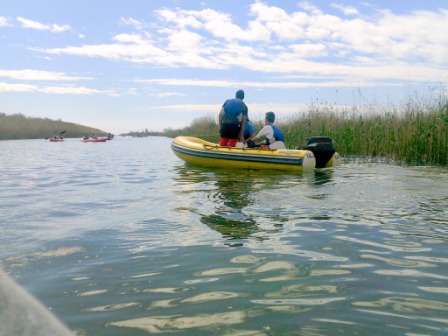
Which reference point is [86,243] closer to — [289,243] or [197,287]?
[197,287]

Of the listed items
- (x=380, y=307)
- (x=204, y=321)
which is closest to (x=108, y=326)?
(x=204, y=321)

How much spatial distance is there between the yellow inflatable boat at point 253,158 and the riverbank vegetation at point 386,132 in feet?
8.37

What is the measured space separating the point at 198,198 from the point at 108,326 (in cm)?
413

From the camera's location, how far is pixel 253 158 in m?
10.3

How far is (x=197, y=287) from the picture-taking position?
105 inches

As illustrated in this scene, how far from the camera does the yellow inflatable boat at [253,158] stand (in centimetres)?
976

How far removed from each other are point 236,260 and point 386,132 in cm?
1077

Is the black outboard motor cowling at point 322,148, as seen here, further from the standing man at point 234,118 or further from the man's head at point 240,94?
the man's head at point 240,94

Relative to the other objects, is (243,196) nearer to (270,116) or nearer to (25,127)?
(270,116)

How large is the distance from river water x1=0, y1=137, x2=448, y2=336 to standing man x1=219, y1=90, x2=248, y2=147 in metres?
5.13

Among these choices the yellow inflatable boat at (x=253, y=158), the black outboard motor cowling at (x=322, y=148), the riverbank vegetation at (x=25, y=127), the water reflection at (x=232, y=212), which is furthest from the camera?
Answer: the riverbank vegetation at (x=25, y=127)

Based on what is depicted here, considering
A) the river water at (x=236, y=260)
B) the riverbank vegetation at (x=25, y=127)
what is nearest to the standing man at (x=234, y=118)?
the river water at (x=236, y=260)

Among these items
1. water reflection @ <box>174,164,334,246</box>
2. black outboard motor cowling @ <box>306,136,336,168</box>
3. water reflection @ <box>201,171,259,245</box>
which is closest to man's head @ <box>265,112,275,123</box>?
black outboard motor cowling @ <box>306,136,336,168</box>

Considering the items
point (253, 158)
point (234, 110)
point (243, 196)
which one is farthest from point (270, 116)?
point (243, 196)
